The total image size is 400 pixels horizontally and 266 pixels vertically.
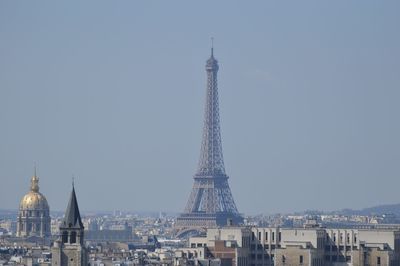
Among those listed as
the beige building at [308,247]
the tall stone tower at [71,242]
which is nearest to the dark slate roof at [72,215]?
the tall stone tower at [71,242]

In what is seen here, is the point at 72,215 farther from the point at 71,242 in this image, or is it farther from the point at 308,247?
the point at 308,247

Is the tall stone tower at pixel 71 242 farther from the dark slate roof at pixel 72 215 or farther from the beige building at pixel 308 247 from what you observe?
the beige building at pixel 308 247

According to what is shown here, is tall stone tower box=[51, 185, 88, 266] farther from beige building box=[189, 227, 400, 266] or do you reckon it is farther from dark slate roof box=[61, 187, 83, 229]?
beige building box=[189, 227, 400, 266]

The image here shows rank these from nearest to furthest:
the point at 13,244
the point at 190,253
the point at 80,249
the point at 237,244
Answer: the point at 80,249
the point at 237,244
the point at 190,253
the point at 13,244

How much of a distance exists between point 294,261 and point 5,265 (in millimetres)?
30070

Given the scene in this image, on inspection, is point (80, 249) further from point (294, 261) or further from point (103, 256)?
point (103, 256)

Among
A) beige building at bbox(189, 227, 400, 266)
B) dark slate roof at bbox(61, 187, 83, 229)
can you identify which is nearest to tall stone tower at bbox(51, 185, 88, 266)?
dark slate roof at bbox(61, 187, 83, 229)

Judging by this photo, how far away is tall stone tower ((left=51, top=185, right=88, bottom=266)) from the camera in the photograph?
4395 inches

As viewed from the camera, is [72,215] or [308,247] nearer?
[72,215]

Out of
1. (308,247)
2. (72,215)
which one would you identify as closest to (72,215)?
(72,215)

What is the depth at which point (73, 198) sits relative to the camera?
113 metres

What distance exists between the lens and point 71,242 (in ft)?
370

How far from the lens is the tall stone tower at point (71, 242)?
11162 centimetres

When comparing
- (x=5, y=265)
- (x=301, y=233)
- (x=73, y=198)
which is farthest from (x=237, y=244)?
(x=5, y=265)
